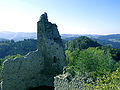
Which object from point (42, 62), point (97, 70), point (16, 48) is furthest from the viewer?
point (16, 48)

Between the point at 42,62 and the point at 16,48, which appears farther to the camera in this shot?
the point at 16,48

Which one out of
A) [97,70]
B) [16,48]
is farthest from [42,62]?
[16,48]

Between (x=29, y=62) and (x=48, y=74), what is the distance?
3487mm

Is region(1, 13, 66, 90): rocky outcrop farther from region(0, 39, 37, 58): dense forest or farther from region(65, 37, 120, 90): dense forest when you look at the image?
region(0, 39, 37, 58): dense forest

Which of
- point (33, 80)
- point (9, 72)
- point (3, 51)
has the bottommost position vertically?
point (3, 51)

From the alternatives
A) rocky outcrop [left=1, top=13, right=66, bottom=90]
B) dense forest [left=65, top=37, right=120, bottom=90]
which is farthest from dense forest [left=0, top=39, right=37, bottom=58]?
rocky outcrop [left=1, top=13, right=66, bottom=90]

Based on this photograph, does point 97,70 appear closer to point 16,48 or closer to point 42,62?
point 42,62

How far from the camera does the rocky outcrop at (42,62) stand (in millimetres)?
17906

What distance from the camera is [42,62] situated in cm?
1980

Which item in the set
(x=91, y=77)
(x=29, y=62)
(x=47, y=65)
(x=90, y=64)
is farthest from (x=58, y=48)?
(x=91, y=77)

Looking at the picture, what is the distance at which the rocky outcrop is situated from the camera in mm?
17906

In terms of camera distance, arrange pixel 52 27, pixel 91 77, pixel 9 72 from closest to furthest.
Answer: pixel 91 77
pixel 9 72
pixel 52 27

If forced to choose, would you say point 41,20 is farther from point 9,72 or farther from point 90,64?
point 90,64

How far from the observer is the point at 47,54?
18.8 metres
